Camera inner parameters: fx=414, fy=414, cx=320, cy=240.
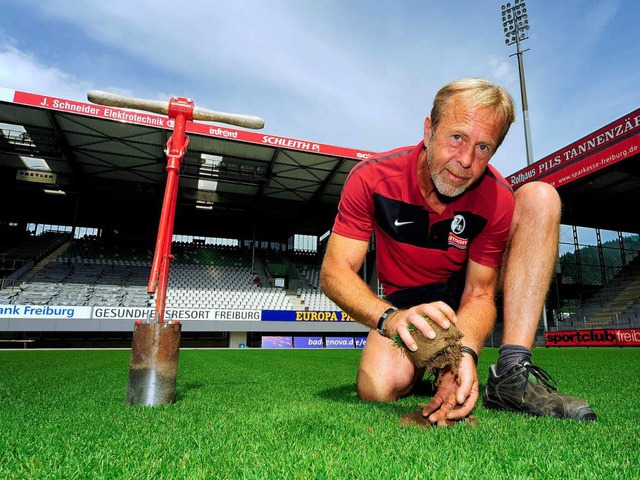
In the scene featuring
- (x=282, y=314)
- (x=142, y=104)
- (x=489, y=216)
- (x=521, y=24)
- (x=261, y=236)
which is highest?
(x=521, y=24)

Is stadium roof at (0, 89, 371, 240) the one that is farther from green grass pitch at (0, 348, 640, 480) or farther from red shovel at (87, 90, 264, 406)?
green grass pitch at (0, 348, 640, 480)

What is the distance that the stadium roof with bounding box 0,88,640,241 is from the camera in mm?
15062

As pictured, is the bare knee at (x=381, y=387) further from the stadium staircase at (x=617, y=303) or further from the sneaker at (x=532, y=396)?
the stadium staircase at (x=617, y=303)

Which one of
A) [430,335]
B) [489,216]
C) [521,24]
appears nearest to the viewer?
[430,335]

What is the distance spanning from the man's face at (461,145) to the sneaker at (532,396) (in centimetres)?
103

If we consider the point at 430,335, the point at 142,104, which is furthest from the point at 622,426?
the point at 142,104

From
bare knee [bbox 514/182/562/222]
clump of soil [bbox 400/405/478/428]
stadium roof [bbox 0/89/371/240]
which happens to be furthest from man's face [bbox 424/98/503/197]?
stadium roof [bbox 0/89/371/240]

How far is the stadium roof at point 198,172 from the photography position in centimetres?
1506

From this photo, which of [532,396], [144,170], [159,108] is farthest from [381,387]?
[144,170]

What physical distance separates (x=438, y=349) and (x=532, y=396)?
Answer: 0.92 metres

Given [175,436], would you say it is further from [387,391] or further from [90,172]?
[90,172]

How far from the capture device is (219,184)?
2166 cm

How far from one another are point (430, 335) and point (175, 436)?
3.63 feet

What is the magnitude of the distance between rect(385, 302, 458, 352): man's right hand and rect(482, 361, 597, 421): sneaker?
0.89 meters
